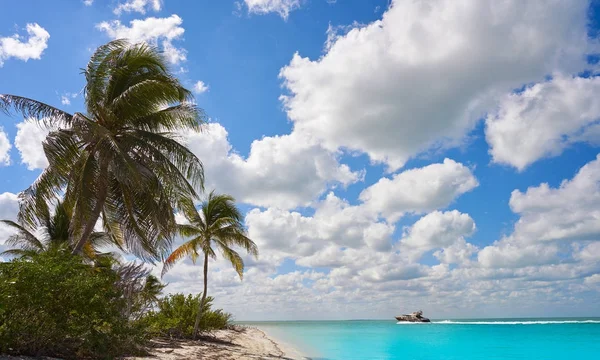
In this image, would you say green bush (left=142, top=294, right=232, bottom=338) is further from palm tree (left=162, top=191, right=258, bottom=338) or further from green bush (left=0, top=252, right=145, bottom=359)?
green bush (left=0, top=252, right=145, bottom=359)

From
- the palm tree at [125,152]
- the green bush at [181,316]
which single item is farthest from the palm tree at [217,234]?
the palm tree at [125,152]

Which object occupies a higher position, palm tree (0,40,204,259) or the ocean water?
palm tree (0,40,204,259)

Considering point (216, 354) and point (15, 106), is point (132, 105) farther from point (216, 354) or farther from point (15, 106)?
point (216, 354)

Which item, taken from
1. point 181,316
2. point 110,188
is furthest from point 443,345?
point 110,188

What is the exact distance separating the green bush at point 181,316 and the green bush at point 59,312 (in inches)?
393

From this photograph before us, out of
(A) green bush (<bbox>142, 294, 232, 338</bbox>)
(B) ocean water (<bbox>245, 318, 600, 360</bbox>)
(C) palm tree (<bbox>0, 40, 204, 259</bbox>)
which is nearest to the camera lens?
(C) palm tree (<bbox>0, 40, 204, 259</bbox>)

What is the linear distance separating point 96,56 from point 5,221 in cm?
1382

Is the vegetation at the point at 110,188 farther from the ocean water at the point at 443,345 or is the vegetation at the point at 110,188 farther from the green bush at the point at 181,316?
the ocean water at the point at 443,345

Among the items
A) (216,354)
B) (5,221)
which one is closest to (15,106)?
(216,354)

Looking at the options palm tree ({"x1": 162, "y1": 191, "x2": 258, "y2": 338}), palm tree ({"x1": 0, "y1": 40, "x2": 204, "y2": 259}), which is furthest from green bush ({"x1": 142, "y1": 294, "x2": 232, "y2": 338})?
palm tree ({"x1": 0, "y1": 40, "x2": 204, "y2": 259})

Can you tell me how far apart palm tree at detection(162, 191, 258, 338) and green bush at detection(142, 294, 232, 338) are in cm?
94

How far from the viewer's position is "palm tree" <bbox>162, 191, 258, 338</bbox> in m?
20.2

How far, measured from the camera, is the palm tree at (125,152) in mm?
10965

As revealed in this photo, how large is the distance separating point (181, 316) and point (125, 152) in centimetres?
1110
